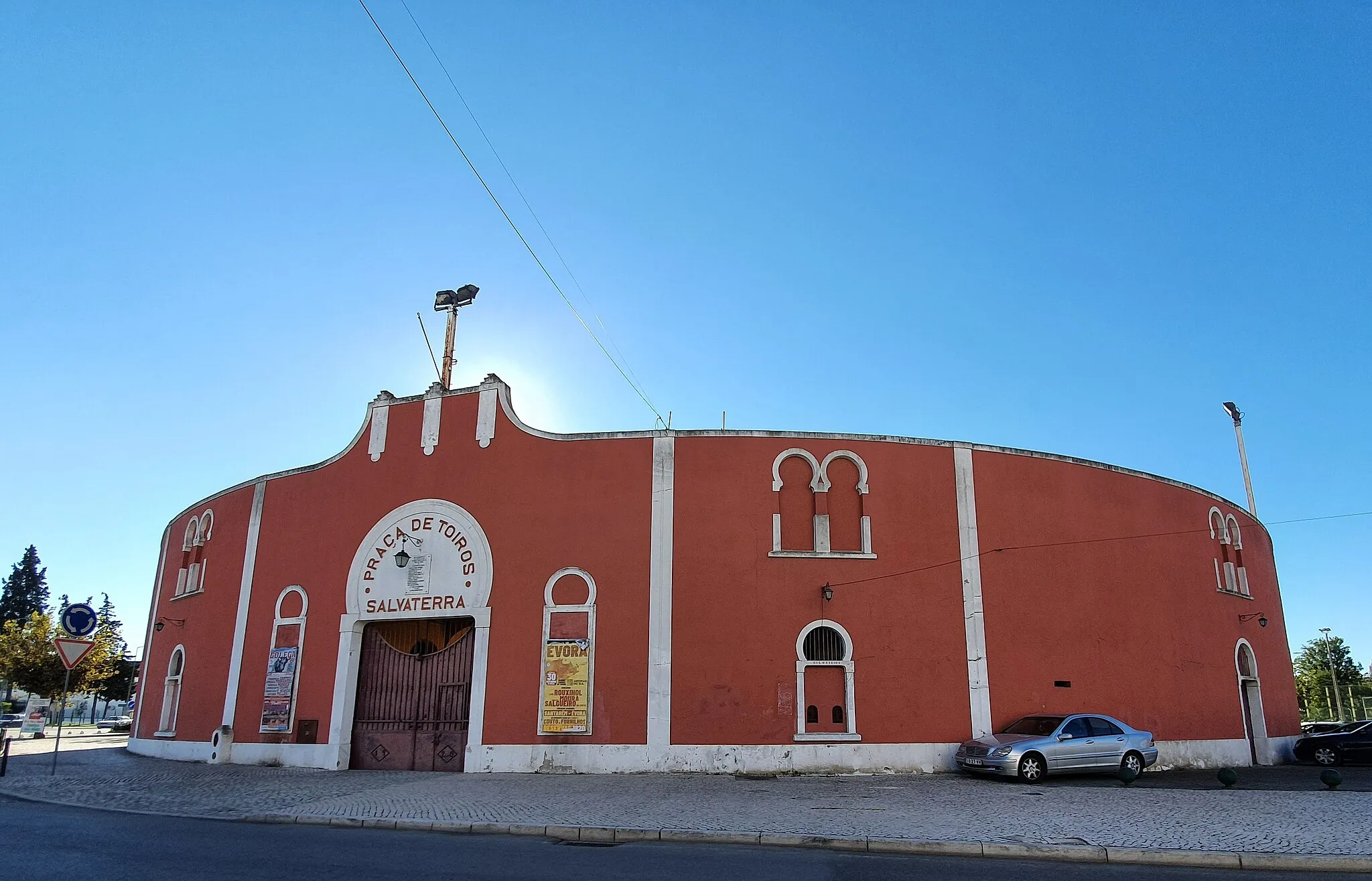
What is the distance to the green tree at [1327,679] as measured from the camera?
2093 inches

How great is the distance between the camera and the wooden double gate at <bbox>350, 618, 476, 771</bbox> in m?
18.8

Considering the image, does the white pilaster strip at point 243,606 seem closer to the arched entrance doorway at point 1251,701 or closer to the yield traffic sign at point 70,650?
the yield traffic sign at point 70,650

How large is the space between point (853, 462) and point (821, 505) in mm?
1257

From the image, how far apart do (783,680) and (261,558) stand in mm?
13038

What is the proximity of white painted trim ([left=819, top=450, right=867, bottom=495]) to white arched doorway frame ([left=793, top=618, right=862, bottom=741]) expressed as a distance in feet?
9.60

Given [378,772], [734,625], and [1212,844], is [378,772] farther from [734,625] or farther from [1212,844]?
[1212,844]

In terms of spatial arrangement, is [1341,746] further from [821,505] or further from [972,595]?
[821,505]

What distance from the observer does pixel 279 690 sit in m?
20.2

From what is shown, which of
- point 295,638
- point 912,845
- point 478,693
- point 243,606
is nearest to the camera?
point 912,845

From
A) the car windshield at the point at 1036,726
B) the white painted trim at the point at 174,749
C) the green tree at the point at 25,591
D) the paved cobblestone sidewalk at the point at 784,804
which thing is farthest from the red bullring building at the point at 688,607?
the green tree at the point at 25,591

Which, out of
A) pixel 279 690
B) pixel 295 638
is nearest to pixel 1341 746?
pixel 295 638

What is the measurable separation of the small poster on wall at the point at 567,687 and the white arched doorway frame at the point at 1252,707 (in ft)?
52.5

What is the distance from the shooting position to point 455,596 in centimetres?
1927

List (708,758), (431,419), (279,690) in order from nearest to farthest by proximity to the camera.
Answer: (708,758) < (279,690) < (431,419)
